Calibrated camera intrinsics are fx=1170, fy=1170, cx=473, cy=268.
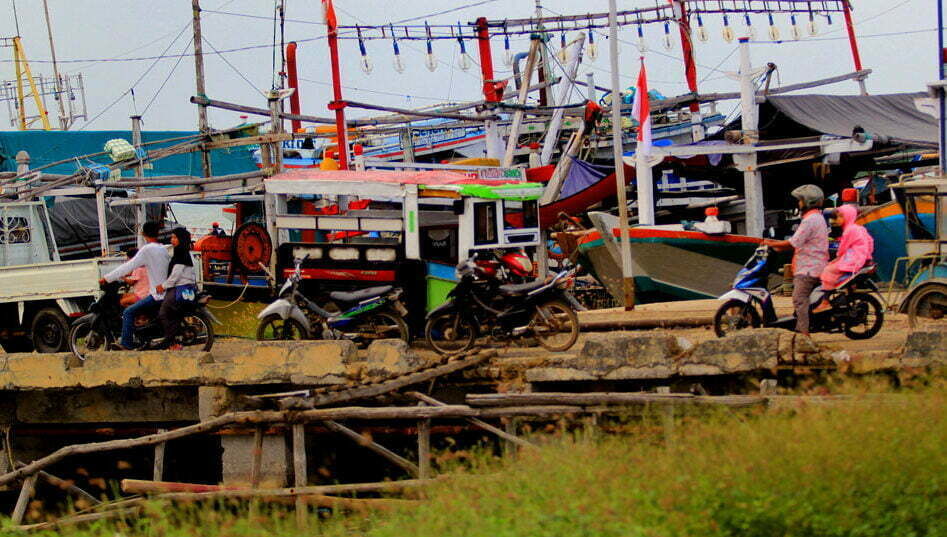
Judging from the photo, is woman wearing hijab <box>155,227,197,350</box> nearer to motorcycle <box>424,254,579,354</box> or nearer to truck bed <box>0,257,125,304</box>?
Answer: truck bed <box>0,257,125,304</box>

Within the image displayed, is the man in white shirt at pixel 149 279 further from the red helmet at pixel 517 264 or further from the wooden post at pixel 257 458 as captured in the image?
the red helmet at pixel 517 264

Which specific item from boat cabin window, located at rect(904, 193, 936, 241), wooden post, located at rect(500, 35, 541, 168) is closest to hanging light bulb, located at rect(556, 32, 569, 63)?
wooden post, located at rect(500, 35, 541, 168)

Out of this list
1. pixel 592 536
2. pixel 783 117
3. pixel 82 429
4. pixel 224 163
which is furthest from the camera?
pixel 224 163

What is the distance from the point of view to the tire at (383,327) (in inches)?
511

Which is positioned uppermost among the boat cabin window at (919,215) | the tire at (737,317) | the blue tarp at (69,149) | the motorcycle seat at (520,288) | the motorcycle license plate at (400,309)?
the blue tarp at (69,149)

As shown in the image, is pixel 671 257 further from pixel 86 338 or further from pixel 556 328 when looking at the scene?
pixel 86 338

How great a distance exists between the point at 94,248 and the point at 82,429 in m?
10.9

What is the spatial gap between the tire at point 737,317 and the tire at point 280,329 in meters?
4.51

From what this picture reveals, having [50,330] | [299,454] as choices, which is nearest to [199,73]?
[50,330]

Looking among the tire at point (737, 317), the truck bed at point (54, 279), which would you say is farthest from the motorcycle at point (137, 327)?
the tire at point (737, 317)

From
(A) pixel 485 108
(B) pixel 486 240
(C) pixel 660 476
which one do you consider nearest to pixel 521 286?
(B) pixel 486 240

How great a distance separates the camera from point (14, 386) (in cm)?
1236

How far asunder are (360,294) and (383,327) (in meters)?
0.45

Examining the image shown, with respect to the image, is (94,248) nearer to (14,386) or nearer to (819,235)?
(14,386)
